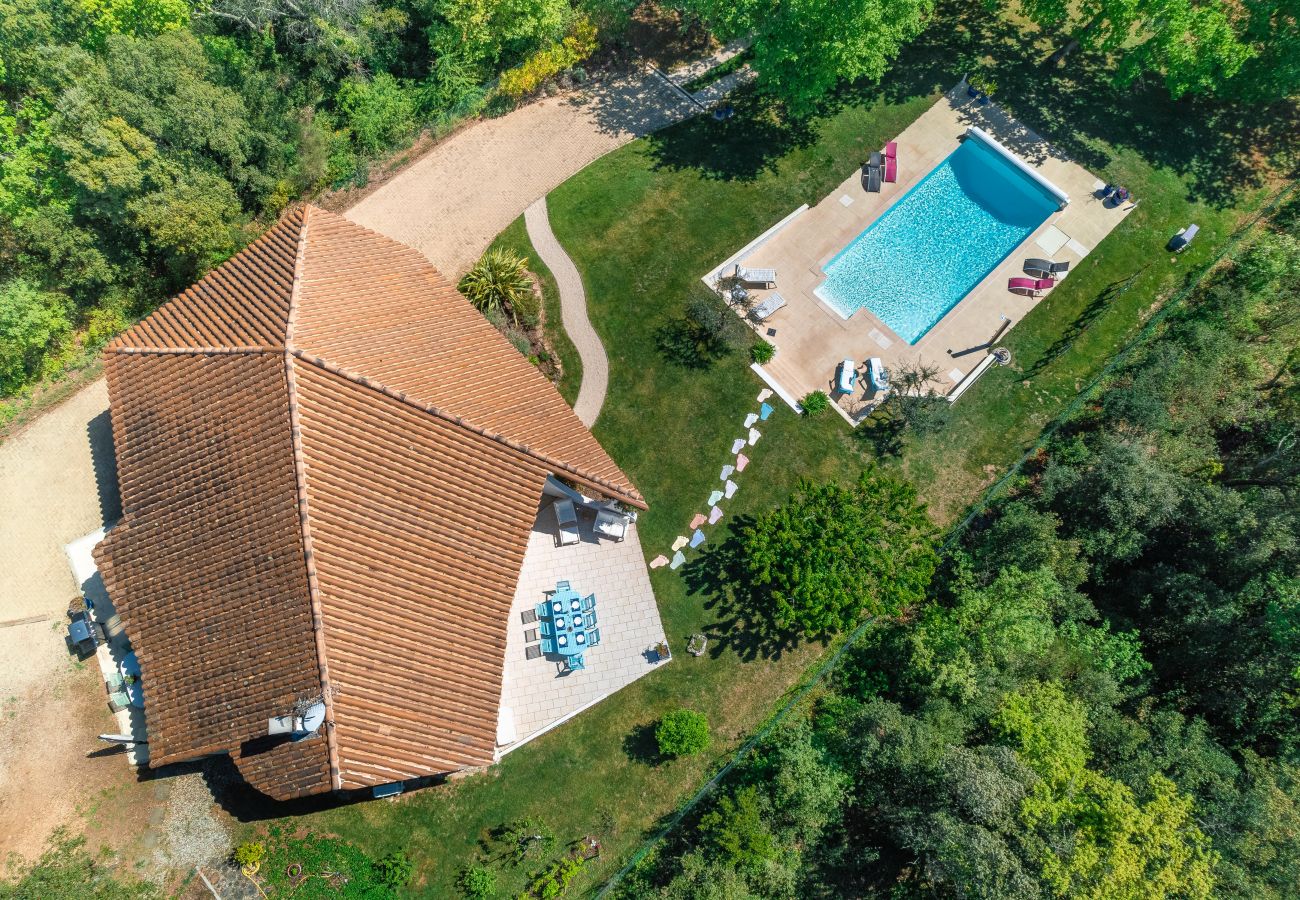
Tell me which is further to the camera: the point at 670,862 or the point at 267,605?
the point at 670,862

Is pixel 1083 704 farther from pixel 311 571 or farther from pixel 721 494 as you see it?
pixel 311 571

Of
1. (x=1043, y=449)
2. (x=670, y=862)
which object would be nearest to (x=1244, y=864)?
(x=1043, y=449)

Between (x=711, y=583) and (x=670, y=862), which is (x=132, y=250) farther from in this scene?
(x=670, y=862)

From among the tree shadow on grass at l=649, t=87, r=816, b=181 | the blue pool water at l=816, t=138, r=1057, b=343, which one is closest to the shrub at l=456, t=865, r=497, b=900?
the blue pool water at l=816, t=138, r=1057, b=343

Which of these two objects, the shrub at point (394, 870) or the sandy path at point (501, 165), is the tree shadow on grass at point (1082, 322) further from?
the shrub at point (394, 870)

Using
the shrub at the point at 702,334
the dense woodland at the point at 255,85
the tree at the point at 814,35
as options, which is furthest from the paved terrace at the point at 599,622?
the tree at the point at 814,35

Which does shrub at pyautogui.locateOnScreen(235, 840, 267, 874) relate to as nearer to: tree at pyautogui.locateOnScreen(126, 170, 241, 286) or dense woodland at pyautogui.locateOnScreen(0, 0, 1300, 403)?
dense woodland at pyautogui.locateOnScreen(0, 0, 1300, 403)
